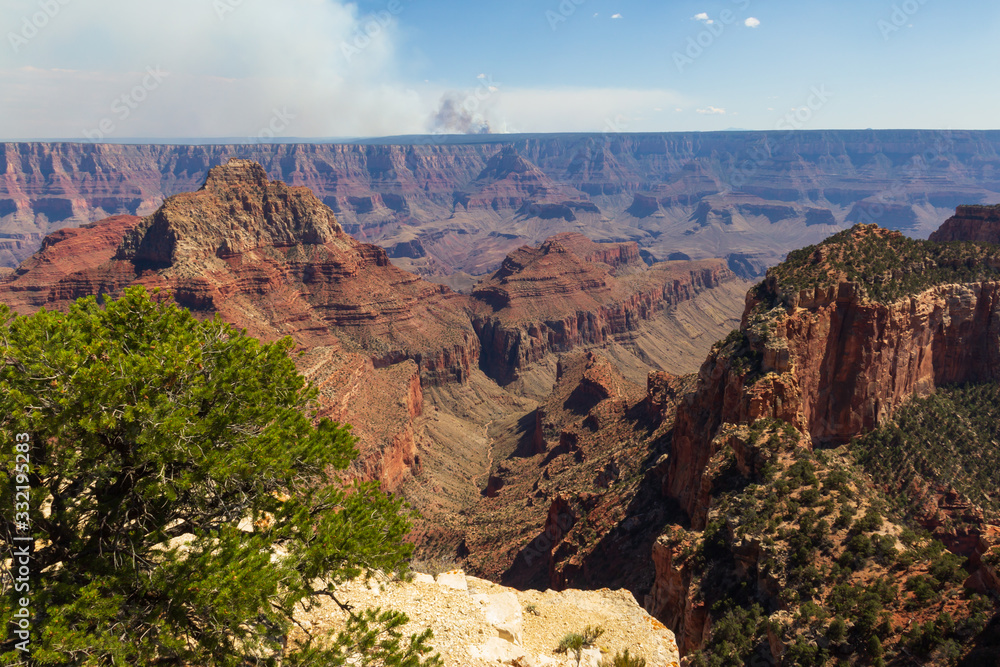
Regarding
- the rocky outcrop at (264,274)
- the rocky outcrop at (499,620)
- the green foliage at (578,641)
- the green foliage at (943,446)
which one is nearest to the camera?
the rocky outcrop at (499,620)

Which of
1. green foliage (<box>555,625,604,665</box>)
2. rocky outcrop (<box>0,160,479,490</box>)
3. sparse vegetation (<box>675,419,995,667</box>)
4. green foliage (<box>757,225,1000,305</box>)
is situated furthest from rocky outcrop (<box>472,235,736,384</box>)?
green foliage (<box>555,625,604,665</box>)

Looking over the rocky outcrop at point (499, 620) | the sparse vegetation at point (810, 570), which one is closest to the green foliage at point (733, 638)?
the sparse vegetation at point (810, 570)

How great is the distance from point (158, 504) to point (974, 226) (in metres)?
90.4

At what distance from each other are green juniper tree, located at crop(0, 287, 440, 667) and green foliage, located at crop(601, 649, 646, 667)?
874 cm

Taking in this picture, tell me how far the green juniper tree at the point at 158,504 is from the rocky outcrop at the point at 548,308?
130 meters

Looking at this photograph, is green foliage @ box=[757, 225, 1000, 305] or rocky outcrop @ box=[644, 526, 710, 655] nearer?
rocky outcrop @ box=[644, 526, 710, 655]

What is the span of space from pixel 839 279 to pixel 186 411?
47398 millimetres

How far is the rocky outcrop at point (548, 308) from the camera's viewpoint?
15312 cm

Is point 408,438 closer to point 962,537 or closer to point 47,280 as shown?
point 962,537

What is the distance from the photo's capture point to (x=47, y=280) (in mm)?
127562

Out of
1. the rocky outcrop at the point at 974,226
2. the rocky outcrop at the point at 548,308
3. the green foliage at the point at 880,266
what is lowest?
the rocky outcrop at the point at 548,308

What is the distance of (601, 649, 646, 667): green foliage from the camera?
20609 mm

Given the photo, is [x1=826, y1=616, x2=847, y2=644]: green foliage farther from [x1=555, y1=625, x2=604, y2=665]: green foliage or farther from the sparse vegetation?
[x1=555, y1=625, x2=604, y2=665]: green foliage

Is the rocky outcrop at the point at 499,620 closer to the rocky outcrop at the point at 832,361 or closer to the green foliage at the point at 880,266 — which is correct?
the rocky outcrop at the point at 832,361
